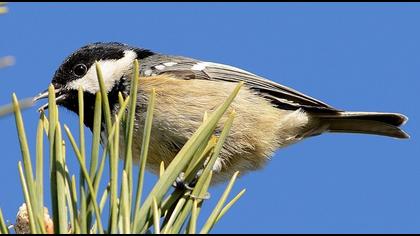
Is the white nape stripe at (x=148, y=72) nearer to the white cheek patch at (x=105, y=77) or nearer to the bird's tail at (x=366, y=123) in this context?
the white cheek patch at (x=105, y=77)

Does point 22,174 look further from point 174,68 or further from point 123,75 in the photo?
point 174,68

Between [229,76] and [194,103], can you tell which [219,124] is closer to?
[194,103]

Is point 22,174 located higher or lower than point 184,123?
higher

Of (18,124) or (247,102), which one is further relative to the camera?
(247,102)

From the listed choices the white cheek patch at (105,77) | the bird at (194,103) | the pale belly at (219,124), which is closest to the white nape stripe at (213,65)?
the bird at (194,103)

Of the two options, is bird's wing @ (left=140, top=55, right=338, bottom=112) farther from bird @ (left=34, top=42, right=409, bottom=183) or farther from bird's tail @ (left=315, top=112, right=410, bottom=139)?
bird's tail @ (left=315, top=112, right=410, bottom=139)

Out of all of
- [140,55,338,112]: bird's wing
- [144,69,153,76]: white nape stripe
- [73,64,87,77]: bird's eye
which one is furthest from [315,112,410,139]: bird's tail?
[73,64,87,77]: bird's eye

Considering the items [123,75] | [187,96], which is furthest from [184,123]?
[123,75]
